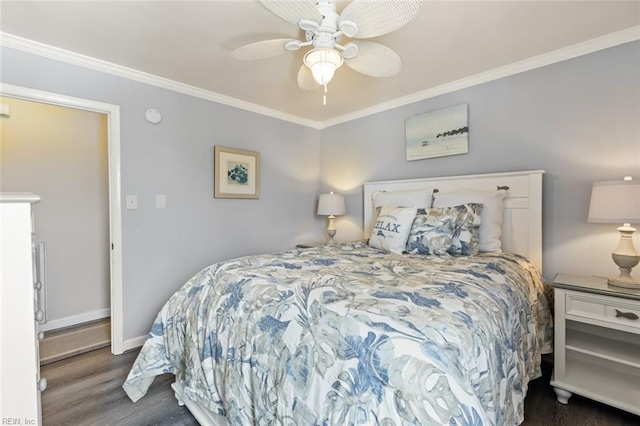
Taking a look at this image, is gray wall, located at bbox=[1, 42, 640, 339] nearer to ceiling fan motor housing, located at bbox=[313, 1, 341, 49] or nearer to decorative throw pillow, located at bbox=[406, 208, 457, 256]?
decorative throw pillow, located at bbox=[406, 208, 457, 256]

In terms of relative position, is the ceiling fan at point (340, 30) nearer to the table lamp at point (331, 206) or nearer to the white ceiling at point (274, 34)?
the white ceiling at point (274, 34)

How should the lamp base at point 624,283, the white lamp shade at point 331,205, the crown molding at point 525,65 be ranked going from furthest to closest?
the white lamp shade at point 331,205 < the crown molding at point 525,65 < the lamp base at point 624,283

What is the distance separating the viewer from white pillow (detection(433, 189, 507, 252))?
2.19 m

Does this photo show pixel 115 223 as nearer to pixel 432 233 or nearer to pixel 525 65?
pixel 432 233

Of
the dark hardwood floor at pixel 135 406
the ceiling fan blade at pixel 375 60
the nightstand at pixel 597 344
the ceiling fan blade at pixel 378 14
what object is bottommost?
the dark hardwood floor at pixel 135 406

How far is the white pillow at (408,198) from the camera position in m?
2.60

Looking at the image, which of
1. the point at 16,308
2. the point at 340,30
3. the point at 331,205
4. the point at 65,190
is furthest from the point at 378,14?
the point at 65,190

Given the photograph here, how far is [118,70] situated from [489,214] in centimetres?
310

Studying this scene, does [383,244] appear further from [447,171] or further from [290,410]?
[290,410]

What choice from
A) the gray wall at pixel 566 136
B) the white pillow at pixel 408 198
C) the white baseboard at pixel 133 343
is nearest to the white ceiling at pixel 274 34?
the gray wall at pixel 566 136

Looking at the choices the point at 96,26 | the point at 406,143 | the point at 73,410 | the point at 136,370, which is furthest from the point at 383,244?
the point at 96,26

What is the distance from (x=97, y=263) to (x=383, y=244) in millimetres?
3028

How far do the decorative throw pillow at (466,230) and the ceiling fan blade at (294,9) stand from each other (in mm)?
1578

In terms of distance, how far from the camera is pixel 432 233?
212 centimetres
